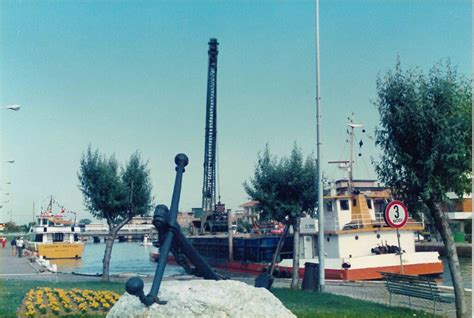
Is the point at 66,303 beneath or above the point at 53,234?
beneath

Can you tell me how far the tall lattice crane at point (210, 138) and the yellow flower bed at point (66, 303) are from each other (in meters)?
47.1

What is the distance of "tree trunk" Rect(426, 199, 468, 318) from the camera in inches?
432

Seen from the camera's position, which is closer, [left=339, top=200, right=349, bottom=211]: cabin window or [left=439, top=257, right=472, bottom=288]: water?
[left=439, top=257, right=472, bottom=288]: water

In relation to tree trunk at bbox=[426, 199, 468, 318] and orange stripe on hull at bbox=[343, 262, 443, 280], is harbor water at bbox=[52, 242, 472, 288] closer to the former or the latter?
orange stripe on hull at bbox=[343, 262, 443, 280]

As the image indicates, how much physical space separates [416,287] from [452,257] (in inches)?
56.4

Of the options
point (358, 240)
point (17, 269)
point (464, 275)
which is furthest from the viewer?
point (464, 275)

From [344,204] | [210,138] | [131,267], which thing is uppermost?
[210,138]

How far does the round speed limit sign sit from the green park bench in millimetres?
1540

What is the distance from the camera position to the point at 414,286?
41.0 ft

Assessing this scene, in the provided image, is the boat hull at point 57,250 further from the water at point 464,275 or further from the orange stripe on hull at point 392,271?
the water at point 464,275

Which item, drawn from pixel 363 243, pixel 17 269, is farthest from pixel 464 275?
pixel 17 269

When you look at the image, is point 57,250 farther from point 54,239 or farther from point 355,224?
point 355,224

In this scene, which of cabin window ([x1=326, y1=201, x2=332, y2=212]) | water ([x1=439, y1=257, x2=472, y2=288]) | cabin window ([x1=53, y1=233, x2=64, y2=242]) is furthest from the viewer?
cabin window ([x1=53, y1=233, x2=64, y2=242])

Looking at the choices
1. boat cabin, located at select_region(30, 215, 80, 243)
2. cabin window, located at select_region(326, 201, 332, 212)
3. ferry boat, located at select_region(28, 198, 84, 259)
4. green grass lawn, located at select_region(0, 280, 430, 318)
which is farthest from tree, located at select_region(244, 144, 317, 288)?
boat cabin, located at select_region(30, 215, 80, 243)
